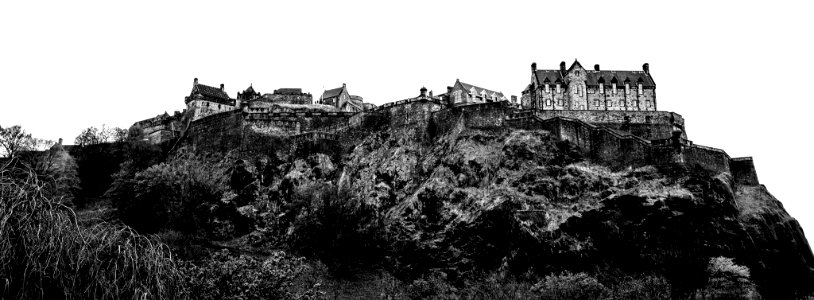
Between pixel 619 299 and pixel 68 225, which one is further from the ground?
pixel 68 225

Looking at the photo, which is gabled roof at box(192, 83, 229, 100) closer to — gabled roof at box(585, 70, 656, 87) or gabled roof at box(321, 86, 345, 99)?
gabled roof at box(321, 86, 345, 99)

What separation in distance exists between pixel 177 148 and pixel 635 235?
4156cm

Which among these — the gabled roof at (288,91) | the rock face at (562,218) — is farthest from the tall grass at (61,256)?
the gabled roof at (288,91)

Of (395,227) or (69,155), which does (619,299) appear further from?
(69,155)

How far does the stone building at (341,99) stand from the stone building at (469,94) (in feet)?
34.0

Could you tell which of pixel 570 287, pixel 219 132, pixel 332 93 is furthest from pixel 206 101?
pixel 570 287

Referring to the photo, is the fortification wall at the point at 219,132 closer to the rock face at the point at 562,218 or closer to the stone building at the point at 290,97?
the rock face at the point at 562,218

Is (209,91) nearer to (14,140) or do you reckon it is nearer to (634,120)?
(14,140)

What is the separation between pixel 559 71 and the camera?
78750 millimetres

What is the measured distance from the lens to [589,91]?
251ft

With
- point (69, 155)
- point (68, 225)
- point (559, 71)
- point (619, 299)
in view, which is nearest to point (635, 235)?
point (619, 299)

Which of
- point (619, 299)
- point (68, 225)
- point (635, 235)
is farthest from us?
point (635, 235)

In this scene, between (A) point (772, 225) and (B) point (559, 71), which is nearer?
(A) point (772, 225)

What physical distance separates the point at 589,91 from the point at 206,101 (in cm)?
4277
